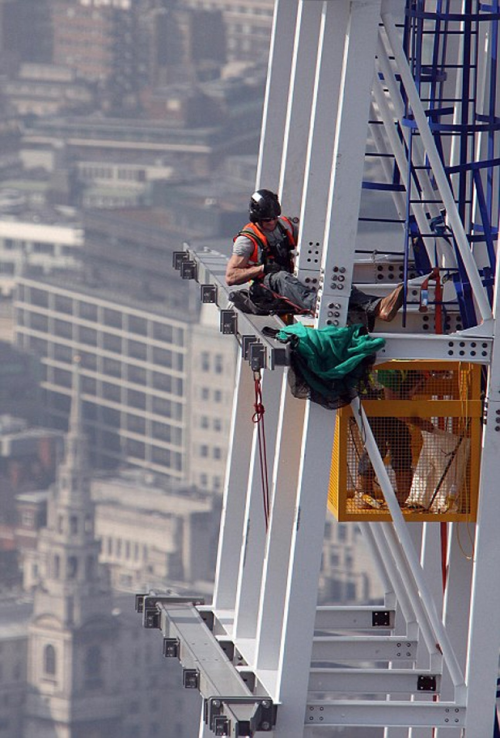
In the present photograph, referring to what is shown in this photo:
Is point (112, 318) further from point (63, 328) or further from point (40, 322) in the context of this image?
point (40, 322)

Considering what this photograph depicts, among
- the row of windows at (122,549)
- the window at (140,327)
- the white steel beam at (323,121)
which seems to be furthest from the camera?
the window at (140,327)

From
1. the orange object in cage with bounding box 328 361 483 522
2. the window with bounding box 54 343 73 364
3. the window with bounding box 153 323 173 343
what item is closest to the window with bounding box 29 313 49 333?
the window with bounding box 54 343 73 364

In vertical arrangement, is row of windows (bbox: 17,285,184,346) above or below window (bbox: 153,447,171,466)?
above

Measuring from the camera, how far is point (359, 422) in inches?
352

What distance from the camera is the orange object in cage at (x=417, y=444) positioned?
29.8ft

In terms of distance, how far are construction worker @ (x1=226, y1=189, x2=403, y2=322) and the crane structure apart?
179 millimetres

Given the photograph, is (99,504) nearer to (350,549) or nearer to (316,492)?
(350,549)

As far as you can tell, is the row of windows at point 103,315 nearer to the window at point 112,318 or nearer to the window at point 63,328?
the window at point 112,318

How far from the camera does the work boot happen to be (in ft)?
29.7

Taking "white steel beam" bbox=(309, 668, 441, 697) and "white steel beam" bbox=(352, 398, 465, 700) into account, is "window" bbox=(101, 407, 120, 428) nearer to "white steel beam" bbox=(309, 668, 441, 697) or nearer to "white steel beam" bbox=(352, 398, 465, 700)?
"white steel beam" bbox=(309, 668, 441, 697)

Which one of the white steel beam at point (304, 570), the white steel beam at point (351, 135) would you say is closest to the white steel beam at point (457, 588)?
the white steel beam at point (304, 570)

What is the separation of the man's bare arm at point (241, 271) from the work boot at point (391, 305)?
1131 millimetres

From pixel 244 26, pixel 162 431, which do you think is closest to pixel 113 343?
pixel 162 431

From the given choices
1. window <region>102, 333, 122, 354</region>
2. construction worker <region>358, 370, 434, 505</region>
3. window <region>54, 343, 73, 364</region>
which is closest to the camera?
construction worker <region>358, 370, 434, 505</region>
